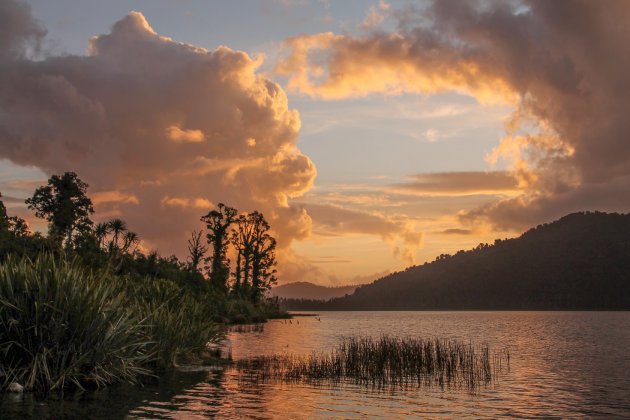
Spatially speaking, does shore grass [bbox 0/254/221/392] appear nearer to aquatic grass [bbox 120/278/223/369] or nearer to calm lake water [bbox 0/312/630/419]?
calm lake water [bbox 0/312/630/419]

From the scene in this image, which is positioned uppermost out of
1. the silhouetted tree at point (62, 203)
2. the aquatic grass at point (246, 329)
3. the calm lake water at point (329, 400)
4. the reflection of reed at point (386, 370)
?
the silhouetted tree at point (62, 203)

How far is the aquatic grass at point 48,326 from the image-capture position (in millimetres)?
21984

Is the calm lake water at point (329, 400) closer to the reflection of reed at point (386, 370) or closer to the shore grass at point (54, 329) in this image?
the shore grass at point (54, 329)

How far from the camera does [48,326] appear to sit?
2202 cm

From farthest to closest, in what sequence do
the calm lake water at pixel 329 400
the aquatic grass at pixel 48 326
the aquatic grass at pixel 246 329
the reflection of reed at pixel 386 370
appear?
the aquatic grass at pixel 246 329 → the reflection of reed at pixel 386 370 → the aquatic grass at pixel 48 326 → the calm lake water at pixel 329 400

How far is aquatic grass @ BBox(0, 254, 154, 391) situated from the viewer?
72.1ft

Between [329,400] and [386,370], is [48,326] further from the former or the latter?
[386,370]

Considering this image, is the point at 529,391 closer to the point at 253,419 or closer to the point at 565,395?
the point at 565,395

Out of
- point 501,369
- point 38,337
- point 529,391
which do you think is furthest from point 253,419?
point 501,369

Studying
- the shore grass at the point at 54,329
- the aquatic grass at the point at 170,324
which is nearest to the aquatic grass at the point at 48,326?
the shore grass at the point at 54,329

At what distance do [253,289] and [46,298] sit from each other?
93440mm

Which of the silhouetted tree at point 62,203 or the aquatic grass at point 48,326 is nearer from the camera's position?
the aquatic grass at point 48,326

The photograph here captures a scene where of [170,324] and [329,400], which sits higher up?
[170,324]

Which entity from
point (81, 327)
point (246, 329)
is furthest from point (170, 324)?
point (246, 329)
